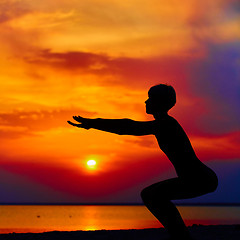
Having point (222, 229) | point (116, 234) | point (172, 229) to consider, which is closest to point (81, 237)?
point (116, 234)

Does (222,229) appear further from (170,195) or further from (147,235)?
(170,195)

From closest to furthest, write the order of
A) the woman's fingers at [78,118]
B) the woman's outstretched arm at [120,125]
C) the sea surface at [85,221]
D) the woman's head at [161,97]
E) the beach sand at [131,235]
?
the woman's outstretched arm at [120,125] < the woman's fingers at [78,118] < the woman's head at [161,97] < the beach sand at [131,235] < the sea surface at [85,221]

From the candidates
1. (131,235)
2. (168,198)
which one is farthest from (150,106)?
(131,235)

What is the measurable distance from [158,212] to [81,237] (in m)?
5.42

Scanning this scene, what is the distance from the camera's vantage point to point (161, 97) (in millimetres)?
8109

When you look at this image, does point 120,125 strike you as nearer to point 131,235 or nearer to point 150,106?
point 150,106

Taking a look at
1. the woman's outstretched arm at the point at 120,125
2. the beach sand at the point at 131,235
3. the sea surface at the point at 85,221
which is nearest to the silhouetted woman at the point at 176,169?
the woman's outstretched arm at the point at 120,125

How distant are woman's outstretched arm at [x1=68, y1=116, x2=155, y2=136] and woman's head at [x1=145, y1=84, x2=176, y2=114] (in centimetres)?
43

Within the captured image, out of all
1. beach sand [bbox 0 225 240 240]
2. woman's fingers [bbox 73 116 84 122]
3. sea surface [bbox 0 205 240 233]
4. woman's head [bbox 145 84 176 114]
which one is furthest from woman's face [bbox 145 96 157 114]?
sea surface [bbox 0 205 240 233]

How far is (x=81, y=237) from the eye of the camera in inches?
514

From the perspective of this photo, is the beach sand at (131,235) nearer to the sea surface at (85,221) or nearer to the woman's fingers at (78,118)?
the woman's fingers at (78,118)

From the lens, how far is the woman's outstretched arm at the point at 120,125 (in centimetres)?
772

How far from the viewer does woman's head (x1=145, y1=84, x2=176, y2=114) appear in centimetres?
811

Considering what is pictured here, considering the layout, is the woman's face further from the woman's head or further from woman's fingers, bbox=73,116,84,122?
woman's fingers, bbox=73,116,84,122
